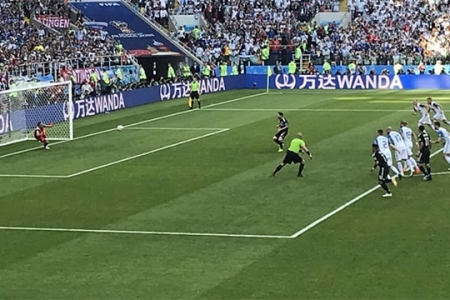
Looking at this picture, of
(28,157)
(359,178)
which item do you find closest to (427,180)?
(359,178)

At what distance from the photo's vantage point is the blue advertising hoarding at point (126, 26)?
61469mm

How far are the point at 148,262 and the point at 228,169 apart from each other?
11.1m

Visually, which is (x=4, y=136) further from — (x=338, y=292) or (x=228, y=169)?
(x=338, y=292)

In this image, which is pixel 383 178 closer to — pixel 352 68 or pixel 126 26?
pixel 352 68

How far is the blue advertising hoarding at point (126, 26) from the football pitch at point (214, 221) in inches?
953

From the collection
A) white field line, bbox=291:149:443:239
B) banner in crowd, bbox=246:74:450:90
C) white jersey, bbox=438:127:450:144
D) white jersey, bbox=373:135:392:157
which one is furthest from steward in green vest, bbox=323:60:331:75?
white jersey, bbox=373:135:392:157

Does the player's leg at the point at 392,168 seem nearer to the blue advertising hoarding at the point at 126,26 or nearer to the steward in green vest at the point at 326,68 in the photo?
the steward in green vest at the point at 326,68

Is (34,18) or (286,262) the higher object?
(34,18)

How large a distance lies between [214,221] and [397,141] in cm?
722

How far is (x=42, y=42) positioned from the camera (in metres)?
52.4

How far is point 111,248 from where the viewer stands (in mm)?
19094

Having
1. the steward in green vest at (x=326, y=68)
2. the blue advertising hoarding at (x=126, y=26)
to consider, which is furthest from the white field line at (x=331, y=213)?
the blue advertising hoarding at (x=126, y=26)

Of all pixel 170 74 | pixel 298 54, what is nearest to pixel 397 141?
pixel 170 74

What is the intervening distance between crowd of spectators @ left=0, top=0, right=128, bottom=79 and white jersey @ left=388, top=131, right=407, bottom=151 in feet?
82.2
